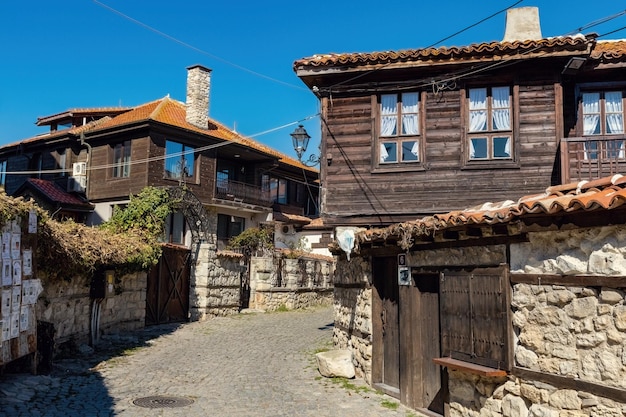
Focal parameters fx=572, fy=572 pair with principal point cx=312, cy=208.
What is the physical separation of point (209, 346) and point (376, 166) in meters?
5.97

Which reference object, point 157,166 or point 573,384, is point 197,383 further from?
point 157,166

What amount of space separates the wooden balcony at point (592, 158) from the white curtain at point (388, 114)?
11.4ft

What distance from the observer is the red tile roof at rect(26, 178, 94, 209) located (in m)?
25.1

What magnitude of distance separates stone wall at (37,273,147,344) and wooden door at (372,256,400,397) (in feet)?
20.5

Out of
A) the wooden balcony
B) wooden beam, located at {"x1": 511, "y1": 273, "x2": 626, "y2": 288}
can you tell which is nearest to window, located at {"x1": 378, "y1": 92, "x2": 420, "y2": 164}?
the wooden balcony

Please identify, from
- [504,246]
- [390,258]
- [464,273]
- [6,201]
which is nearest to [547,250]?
[504,246]

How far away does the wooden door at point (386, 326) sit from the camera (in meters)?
9.56

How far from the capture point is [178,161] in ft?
87.6

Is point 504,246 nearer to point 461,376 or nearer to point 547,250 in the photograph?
point 547,250

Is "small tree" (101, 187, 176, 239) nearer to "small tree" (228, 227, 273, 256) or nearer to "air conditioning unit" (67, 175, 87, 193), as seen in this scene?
"small tree" (228, 227, 273, 256)

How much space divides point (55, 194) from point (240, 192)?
29.2 feet

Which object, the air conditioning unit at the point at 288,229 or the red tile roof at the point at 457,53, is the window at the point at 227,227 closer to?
the air conditioning unit at the point at 288,229

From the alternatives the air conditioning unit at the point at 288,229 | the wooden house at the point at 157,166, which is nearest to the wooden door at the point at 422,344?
the wooden house at the point at 157,166

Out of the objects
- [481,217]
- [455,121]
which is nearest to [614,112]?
[455,121]
